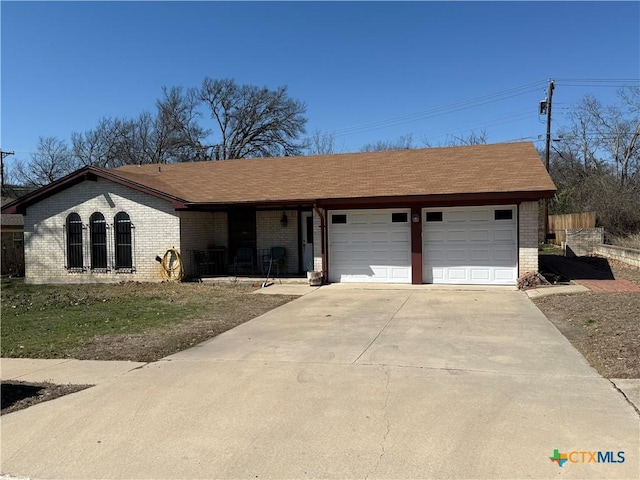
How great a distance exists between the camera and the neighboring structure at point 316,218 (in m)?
14.4

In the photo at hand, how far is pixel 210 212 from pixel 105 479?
15153 millimetres

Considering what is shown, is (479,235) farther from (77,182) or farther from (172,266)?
(77,182)

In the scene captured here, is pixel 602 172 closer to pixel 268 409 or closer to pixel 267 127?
pixel 267 127

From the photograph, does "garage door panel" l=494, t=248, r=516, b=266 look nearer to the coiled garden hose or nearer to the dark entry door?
the dark entry door

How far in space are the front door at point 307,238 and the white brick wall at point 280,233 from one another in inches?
9.6

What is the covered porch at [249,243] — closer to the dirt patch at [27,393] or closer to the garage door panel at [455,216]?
the garage door panel at [455,216]

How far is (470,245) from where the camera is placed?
1462 centimetres

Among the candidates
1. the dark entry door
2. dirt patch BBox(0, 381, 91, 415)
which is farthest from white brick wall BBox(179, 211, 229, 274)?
dirt patch BBox(0, 381, 91, 415)

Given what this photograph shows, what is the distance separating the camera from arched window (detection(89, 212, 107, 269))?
17609 millimetres

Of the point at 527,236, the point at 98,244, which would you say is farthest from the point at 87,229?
the point at 527,236

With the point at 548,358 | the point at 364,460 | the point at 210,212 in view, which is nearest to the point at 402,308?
the point at 548,358

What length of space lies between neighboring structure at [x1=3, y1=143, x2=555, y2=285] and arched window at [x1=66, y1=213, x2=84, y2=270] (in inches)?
1.8

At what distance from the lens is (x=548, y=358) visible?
6.68m

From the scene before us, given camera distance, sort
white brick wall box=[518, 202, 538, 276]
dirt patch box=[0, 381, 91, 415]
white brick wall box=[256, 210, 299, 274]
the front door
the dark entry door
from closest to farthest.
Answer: dirt patch box=[0, 381, 91, 415]
white brick wall box=[518, 202, 538, 276]
the front door
white brick wall box=[256, 210, 299, 274]
the dark entry door
